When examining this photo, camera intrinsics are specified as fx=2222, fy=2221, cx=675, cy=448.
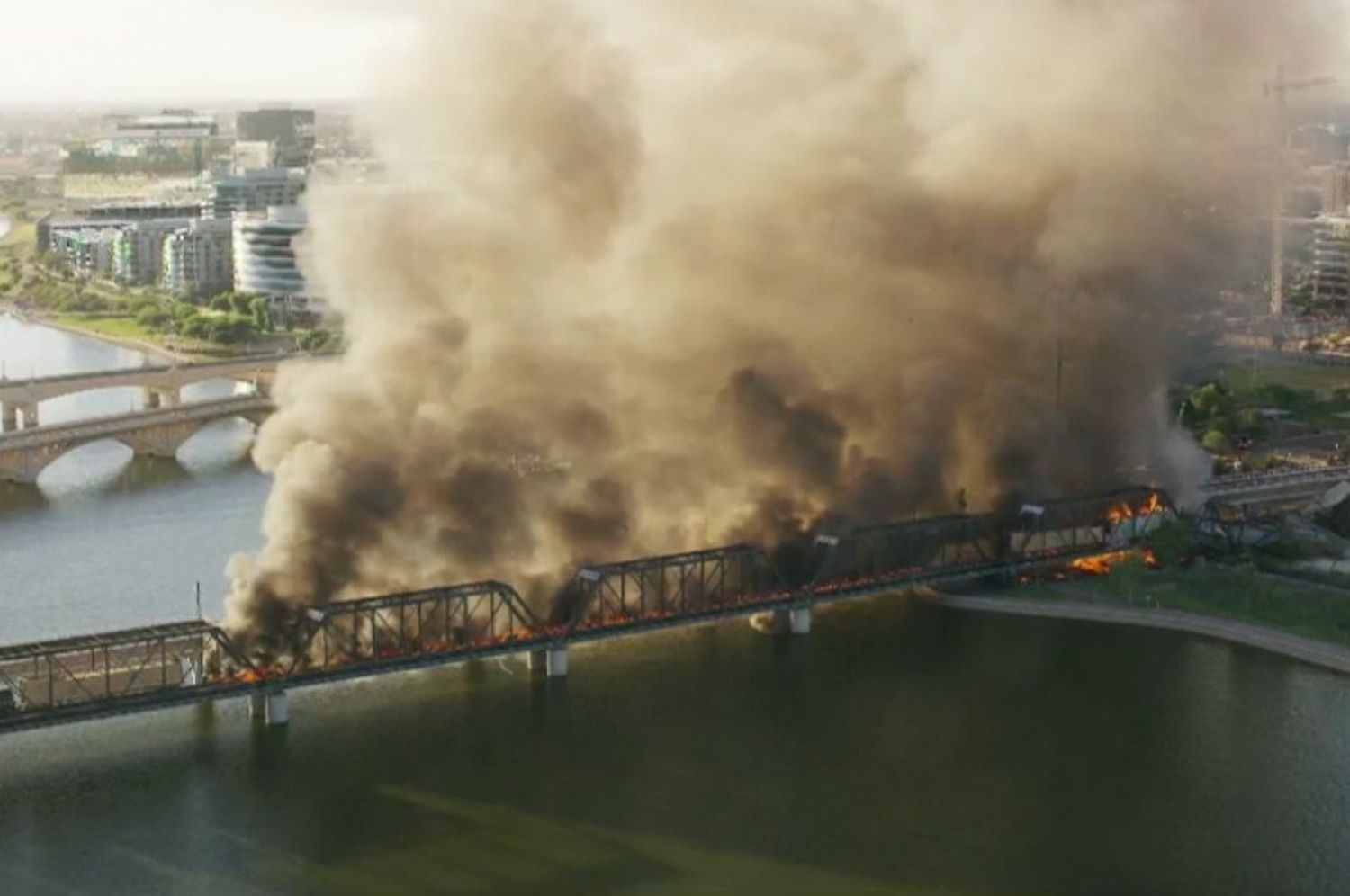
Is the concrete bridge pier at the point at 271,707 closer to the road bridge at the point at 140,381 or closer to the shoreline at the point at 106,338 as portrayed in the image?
the road bridge at the point at 140,381

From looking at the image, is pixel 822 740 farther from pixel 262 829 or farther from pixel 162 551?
pixel 162 551

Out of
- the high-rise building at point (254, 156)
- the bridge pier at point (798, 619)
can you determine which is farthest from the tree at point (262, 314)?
the bridge pier at point (798, 619)

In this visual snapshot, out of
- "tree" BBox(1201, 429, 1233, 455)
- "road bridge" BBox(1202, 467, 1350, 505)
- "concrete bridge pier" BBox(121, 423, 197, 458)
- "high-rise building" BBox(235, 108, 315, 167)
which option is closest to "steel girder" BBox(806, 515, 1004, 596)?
"road bridge" BBox(1202, 467, 1350, 505)

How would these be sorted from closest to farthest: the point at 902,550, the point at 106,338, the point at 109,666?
the point at 109,666 < the point at 902,550 < the point at 106,338

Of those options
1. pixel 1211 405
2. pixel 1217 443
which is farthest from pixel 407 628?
pixel 1211 405

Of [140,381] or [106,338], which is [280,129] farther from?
[140,381]

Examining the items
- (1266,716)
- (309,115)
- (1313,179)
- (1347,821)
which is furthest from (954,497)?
(309,115)
